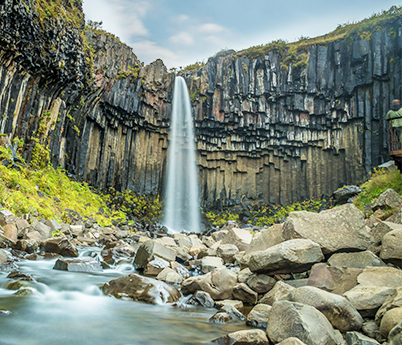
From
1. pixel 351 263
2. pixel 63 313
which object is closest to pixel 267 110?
pixel 351 263

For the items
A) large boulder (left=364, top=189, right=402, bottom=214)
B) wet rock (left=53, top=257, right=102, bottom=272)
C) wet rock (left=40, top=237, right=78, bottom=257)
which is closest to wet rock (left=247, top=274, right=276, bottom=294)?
wet rock (left=53, top=257, right=102, bottom=272)

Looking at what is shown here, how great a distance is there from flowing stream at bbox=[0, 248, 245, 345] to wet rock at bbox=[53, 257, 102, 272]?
0.63 m

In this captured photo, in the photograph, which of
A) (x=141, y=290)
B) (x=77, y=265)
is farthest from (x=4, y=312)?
(x=77, y=265)

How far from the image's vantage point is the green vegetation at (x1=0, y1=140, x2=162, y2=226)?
34.7ft

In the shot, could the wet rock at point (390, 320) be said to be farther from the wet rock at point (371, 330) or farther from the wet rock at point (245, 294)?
the wet rock at point (245, 294)

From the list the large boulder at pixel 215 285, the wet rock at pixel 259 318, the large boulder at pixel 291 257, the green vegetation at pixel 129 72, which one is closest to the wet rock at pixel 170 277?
the large boulder at pixel 215 285

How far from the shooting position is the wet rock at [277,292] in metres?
4.87

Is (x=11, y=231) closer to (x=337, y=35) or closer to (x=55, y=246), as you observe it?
(x=55, y=246)

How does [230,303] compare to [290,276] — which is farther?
[290,276]

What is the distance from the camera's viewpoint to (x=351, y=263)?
5.25 metres

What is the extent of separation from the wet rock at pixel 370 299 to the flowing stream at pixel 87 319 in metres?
1.63

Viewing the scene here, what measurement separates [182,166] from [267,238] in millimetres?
22788

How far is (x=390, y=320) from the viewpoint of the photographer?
330cm

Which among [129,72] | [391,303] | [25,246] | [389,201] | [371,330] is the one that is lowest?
[371,330]
